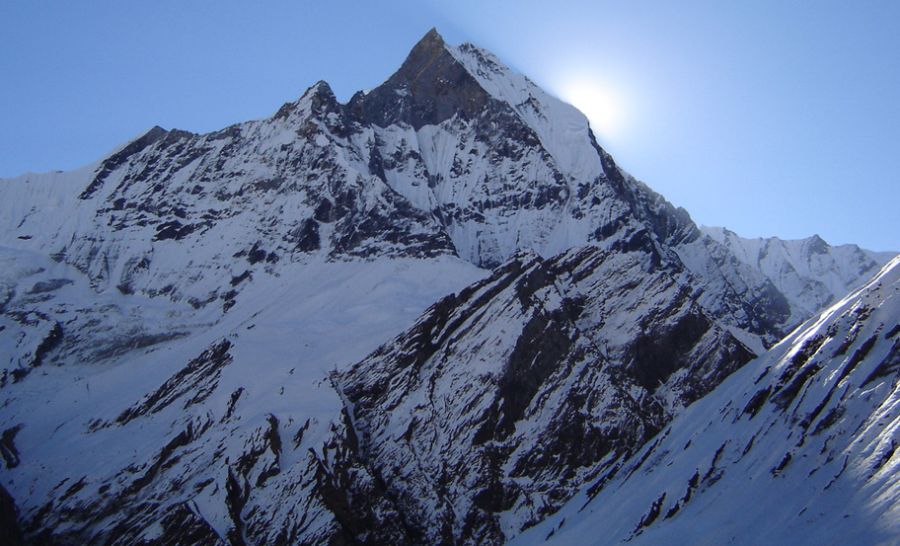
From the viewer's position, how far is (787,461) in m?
53.7

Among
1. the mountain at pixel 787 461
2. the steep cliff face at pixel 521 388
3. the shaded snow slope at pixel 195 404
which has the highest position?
the shaded snow slope at pixel 195 404

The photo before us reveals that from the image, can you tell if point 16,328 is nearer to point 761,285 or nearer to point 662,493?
point 662,493

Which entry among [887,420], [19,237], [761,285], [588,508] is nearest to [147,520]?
[588,508]

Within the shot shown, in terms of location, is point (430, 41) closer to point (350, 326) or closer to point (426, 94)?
point (426, 94)

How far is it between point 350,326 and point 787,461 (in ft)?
170

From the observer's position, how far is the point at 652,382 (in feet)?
286

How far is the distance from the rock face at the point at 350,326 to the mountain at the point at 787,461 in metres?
9.50

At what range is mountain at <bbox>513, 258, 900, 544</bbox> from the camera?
1822 inches

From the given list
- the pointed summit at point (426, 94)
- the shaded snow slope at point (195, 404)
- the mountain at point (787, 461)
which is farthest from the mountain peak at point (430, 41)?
the mountain at point (787, 461)

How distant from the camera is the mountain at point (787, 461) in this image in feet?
152

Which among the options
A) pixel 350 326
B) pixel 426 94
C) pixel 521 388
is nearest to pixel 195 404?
pixel 350 326

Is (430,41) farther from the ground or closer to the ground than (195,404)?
farther from the ground

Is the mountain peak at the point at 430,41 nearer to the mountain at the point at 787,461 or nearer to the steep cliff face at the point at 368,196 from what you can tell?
the steep cliff face at the point at 368,196

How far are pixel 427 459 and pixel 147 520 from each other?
21957 millimetres
